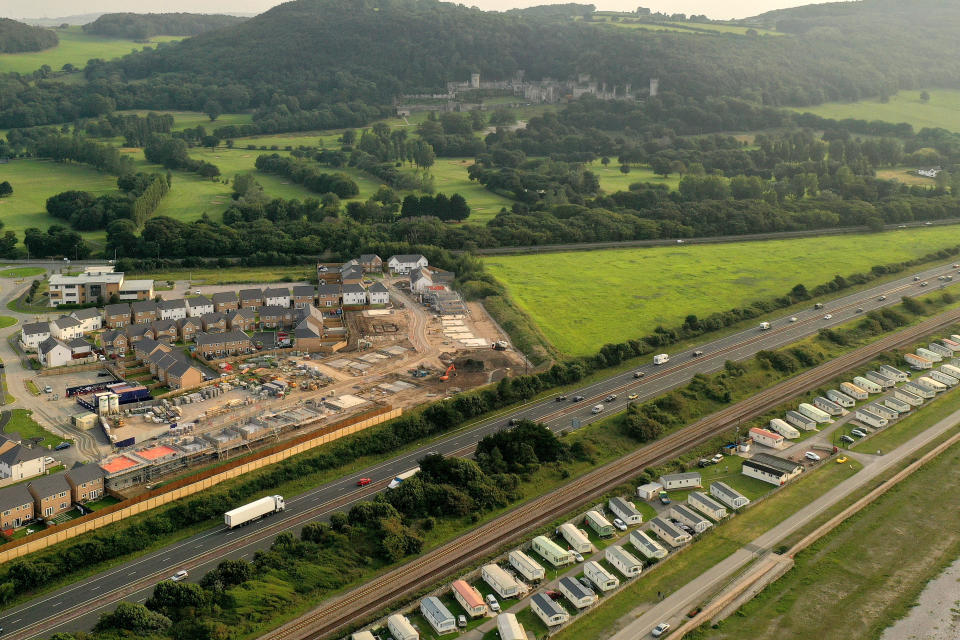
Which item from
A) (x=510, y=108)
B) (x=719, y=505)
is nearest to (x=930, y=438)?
(x=719, y=505)

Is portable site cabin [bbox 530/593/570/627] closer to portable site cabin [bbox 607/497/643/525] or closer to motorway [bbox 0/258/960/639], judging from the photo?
portable site cabin [bbox 607/497/643/525]

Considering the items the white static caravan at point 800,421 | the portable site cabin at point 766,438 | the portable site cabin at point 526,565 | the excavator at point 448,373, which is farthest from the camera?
the excavator at point 448,373

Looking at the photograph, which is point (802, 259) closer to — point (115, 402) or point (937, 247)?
point (937, 247)

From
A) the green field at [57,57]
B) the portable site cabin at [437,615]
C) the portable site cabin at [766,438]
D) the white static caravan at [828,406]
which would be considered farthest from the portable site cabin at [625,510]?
the green field at [57,57]

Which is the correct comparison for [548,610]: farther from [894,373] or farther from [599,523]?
[894,373]

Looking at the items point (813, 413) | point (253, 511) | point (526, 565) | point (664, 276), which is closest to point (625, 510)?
point (526, 565)

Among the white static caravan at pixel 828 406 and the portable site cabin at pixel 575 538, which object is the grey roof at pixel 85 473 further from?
the white static caravan at pixel 828 406
